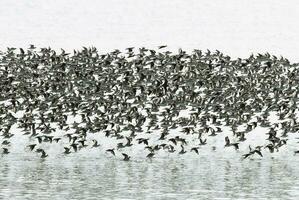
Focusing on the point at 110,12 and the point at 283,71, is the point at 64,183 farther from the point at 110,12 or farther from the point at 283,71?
the point at 110,12

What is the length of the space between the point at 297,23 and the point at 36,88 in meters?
47.2

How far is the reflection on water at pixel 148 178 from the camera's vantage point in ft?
131

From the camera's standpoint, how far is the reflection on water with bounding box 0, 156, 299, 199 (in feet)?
131

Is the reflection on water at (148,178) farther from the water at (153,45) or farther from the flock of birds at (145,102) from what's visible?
the flock of birds at (145,102)

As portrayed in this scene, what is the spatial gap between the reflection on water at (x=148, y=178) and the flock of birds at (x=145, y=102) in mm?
1455

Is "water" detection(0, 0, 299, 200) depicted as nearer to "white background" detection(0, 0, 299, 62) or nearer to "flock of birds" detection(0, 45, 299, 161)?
"white background" detection(0, 0, 299, 62)

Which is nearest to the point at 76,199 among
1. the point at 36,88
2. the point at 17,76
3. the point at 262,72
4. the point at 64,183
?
the point at 64,183

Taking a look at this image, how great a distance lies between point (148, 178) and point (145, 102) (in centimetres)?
1714

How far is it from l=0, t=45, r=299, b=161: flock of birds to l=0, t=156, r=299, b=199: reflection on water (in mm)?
1455

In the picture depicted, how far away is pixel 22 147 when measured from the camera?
165 feet

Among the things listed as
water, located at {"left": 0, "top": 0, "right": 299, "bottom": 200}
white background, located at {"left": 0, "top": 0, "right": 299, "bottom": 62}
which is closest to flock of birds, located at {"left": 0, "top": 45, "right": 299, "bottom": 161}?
water, located at {"left": 0, "top": 0, "right": 299, "bottom": 200}

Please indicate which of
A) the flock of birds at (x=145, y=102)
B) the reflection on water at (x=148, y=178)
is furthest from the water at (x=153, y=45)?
the flock of birds at (x=145, y=102)

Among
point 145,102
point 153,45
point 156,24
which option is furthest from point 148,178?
point 156,24

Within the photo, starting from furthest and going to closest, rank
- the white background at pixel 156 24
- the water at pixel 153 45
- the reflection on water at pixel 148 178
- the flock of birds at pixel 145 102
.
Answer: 1. the white background at pixel 156 24
2. the flock of birds at pixel 145 102
3. the water at pixel 153 45
4. the reflection on water at pixel 148 178
